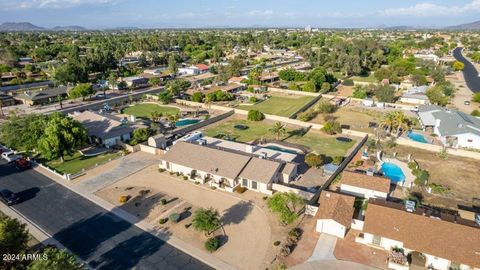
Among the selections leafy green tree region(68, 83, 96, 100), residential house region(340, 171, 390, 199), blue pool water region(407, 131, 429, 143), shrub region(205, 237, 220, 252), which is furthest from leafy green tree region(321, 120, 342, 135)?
leafy green tree region(68, 83, 96, 100)

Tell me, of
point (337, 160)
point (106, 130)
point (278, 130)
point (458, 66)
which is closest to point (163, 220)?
point (337, 160)

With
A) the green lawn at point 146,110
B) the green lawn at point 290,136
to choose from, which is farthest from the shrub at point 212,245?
the green lawn at point 146,110

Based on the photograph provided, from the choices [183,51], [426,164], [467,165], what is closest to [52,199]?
[426,164]

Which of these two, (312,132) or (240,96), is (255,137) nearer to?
(312,132)

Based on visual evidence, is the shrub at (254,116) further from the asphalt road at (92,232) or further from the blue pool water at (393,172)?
the asphalt road at (92,232)

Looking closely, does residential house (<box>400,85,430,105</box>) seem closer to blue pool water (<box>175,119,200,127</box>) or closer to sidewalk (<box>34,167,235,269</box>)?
blue pool water (<box>175,119,200,127</box>)

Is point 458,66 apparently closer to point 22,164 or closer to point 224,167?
point 224,167

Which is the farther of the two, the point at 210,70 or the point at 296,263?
the point at 210,70
